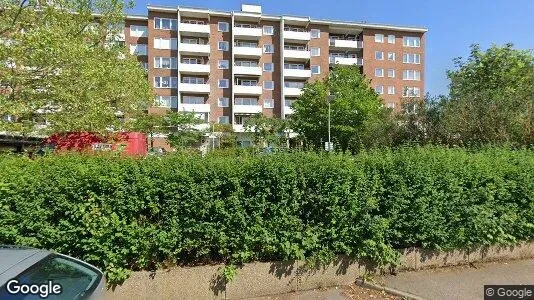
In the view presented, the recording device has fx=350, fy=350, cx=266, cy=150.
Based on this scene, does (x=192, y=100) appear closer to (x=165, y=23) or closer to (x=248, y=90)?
(x=248, y=90)

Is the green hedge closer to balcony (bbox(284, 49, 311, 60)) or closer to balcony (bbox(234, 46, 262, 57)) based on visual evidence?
balcony (bbox(234, 46, 262, 57))

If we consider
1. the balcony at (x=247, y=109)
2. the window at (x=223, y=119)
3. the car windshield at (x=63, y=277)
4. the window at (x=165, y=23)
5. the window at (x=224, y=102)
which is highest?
the window at (x=165, y=23)

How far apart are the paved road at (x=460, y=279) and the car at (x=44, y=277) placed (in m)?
3.72

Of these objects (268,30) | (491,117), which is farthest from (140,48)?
(491,117)

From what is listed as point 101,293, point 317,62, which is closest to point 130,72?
point 101,293

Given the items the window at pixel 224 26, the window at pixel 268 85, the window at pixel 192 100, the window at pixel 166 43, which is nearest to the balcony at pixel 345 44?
the window at pixel 268 85

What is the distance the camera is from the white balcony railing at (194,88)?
159 ft

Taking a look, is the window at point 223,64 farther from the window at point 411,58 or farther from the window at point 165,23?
the window at point 411,58

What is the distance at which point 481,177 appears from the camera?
5.34 metres

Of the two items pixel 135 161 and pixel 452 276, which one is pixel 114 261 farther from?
pixel 452 276

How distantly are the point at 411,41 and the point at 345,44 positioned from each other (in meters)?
11.5

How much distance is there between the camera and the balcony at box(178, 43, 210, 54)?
48.5 meters

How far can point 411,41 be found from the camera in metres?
57.9

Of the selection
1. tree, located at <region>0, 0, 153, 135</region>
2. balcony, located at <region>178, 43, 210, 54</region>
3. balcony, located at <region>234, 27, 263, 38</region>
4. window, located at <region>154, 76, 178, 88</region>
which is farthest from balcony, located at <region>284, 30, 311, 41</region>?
tree, located at <region>0, 0, 153, 135</region>
